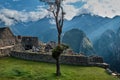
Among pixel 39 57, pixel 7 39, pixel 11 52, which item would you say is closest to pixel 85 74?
pixel 39 57

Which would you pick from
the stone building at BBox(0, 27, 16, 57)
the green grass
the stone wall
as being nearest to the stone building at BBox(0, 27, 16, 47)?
the stone building at BBox(0, 27, 16, 57)

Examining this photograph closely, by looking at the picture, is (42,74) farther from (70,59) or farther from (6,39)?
(6,39)

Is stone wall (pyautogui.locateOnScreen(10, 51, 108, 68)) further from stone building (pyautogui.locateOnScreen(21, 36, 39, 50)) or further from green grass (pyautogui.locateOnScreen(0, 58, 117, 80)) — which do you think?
stone building (pyautogui.locateOnScreen(21, 36, 39, 50))

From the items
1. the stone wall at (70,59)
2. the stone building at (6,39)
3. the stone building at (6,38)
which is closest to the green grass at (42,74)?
the stone wall at (70,59)

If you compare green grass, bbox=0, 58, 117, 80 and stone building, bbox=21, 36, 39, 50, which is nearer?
green grass, bbox=0, 58, 117, 80

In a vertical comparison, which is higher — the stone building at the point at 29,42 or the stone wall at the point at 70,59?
the stone building at the point at 29,42

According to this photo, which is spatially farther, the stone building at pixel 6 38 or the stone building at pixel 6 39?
the stone building at pixel 6 38

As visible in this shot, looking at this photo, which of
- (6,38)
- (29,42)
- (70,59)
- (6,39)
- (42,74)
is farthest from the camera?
(6,38)

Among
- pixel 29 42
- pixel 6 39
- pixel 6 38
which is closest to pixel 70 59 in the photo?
pixel 29 42

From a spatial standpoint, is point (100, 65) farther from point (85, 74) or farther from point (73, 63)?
point (85, 74)

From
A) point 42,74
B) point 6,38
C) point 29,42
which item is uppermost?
point 6,38

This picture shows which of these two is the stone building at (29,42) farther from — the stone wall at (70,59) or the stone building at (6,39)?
the stone wall at (70,59)

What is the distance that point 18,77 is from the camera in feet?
134

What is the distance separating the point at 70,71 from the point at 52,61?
9297 millimetres
